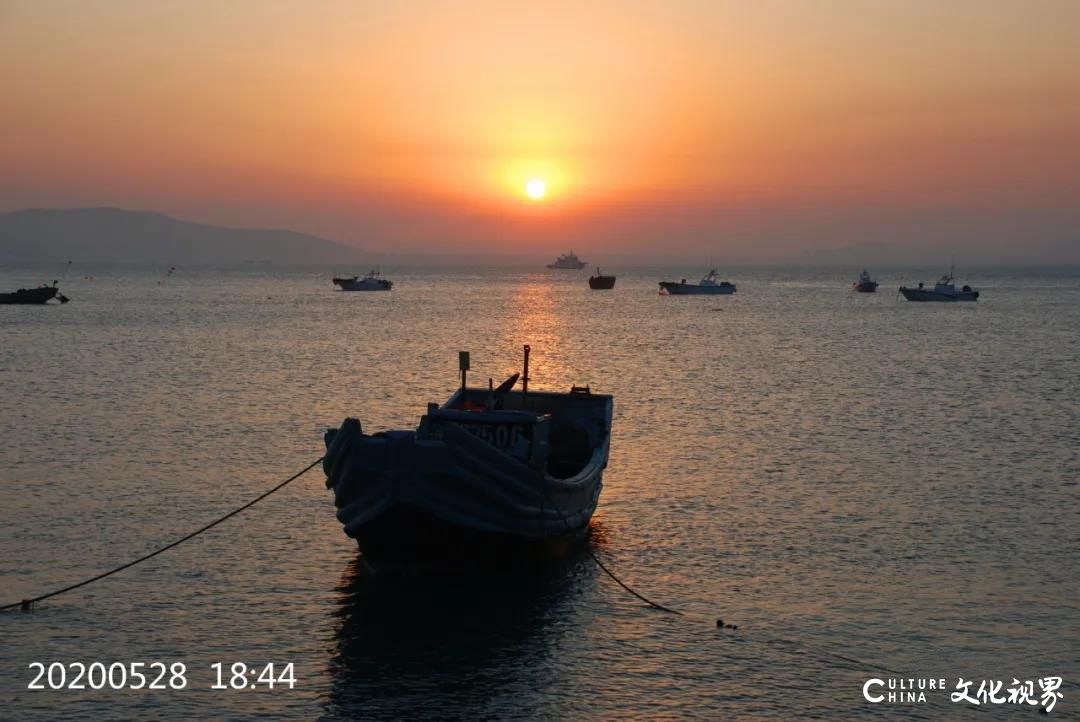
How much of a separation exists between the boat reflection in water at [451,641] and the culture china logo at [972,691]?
→ 17.7ft

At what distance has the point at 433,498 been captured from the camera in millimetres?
23844

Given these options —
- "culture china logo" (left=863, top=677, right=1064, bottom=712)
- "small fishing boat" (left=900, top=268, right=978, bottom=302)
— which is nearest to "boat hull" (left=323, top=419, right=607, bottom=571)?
"culture china logo" (left=863, top=677, right=1064, bottom=712)

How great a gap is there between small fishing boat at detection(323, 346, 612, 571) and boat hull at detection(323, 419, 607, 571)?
0.02 meters

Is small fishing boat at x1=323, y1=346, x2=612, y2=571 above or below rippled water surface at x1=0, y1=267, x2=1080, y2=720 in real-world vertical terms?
above

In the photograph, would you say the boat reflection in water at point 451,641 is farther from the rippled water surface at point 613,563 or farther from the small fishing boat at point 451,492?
the small fishing boat at point 451,492

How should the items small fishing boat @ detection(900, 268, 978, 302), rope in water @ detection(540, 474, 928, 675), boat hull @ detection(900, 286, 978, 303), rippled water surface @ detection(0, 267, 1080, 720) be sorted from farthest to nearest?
1. boat hull @ detection(900, 286, 978, 303)
2. small fishing boat @ detection(900, 268, 978, 302)
3. rope in water @ detection(540, 474, 928, 675)
4. rippled water surface @ detection(0, 267, 1080, 720)

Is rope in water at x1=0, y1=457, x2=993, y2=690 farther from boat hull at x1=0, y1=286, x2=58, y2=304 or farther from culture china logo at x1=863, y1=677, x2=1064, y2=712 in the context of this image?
boat hull at x1=0, y1=286, x2=58, y2=304

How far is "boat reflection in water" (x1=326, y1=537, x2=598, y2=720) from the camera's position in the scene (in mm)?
18969

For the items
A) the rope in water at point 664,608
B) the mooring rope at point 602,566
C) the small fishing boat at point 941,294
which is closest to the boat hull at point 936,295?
the small fishing boat at point 941,294

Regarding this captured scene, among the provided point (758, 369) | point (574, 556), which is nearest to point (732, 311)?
point (758, 369)

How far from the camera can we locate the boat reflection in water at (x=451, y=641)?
62.2ft

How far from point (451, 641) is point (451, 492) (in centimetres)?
330

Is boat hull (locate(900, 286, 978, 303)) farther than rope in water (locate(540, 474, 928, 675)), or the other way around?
boat hull (locate(900, 286, 978, 303))

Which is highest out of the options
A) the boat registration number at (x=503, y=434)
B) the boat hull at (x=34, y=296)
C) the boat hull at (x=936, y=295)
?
the boat registration number at (x=503, y=434)
